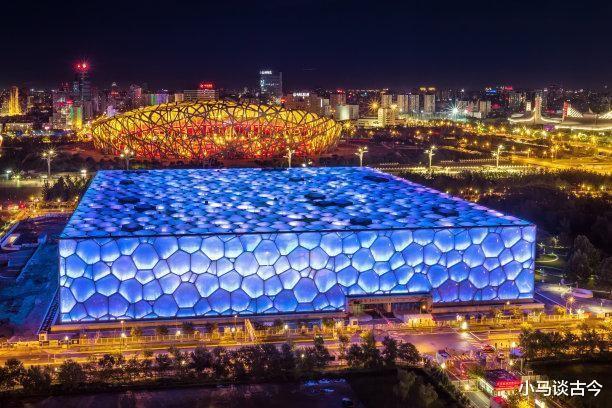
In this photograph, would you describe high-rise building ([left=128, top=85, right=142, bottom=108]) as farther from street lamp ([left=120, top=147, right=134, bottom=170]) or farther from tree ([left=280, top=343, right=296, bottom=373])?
tree ([left=280, top=343, right=296, bottom=373])

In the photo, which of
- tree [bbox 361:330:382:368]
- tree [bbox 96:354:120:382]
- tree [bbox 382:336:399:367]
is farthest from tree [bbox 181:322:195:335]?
tree [bbox 382:336:399:367]

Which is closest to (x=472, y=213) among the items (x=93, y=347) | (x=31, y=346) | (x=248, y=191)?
(x=248, y=191)

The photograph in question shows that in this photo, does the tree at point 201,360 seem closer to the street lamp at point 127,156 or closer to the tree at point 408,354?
the tree at point 408,354

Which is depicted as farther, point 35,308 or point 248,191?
point 248,191

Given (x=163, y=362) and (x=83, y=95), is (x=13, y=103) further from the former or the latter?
(x=163, y=362)

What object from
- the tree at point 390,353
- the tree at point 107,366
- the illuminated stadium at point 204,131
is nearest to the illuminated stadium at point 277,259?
the tree at point 107,366

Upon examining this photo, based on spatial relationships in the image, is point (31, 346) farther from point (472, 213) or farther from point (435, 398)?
point (472, 213)
